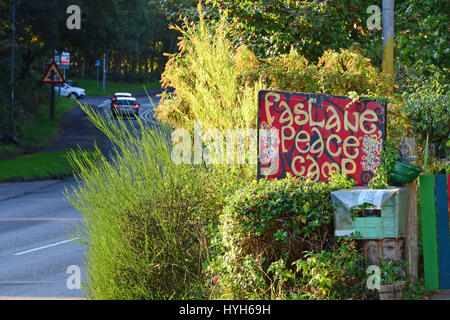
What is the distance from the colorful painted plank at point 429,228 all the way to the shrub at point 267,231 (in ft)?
2.74

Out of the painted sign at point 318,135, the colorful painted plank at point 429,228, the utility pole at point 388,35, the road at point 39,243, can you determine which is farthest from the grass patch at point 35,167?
the colorful painted plank at point 429,228

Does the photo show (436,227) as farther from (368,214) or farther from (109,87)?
(109,87)

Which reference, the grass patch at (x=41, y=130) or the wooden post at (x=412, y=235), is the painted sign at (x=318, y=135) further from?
the grass patch at (x=41, y=130)

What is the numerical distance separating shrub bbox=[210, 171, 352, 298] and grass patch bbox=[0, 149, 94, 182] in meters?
14.6

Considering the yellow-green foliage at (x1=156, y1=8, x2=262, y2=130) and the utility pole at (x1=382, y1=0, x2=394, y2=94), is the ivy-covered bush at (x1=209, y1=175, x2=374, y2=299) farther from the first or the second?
the utility pole at (x1=382, y1=0, x2=394, y2=94)

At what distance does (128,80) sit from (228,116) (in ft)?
240

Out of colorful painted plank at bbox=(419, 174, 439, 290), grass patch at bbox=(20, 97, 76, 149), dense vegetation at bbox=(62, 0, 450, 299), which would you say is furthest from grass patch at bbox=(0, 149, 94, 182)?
colorful painted plank at bbox=(419, 174, 439, 290)

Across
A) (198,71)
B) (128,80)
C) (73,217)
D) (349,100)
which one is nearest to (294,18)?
(198,71)

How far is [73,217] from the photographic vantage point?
579 inches

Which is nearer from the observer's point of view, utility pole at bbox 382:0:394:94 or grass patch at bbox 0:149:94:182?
utility pole at bbox 382:0:394:94

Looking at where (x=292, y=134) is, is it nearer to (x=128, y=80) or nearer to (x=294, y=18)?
(x=294, y=18)

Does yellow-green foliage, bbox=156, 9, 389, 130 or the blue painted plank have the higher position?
yellow-green foliage, bbox=156, 9, 389, 130

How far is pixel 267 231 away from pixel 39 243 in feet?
22.4

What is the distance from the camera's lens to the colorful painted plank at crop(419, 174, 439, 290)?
649cm
